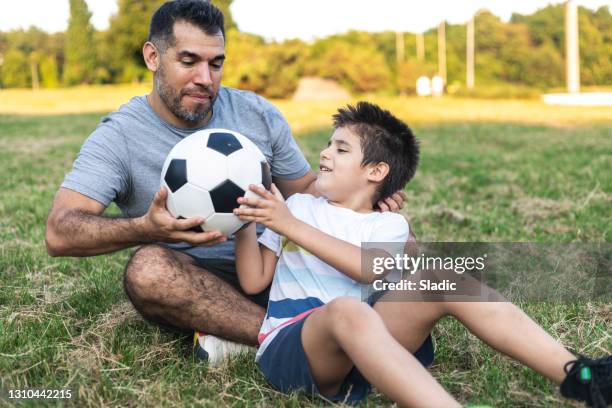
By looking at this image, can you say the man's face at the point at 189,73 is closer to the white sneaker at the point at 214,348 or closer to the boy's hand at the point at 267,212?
the boy's hand at the point at 267,212

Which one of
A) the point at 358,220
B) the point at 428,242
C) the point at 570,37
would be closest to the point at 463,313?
the point at 358,220

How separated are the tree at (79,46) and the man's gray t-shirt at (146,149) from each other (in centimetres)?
5615

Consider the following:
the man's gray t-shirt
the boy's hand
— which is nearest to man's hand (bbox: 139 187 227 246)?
the boy's hand

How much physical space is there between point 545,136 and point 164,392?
12126 mm

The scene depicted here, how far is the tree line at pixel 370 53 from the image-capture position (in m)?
40.2

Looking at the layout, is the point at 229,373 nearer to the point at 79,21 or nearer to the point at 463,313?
the point at 463,313

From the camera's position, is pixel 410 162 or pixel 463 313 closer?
pixel 463 313

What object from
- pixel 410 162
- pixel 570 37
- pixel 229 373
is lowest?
pixel 229 373

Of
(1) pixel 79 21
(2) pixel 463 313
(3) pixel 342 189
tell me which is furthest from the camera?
(1) pixel 79 21

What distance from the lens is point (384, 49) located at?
193ft

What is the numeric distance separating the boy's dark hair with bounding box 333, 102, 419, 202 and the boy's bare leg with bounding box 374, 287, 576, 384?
0.68 meters

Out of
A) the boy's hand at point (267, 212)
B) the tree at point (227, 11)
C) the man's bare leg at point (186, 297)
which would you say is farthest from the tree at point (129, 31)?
the boy's hand at point (267, 212)

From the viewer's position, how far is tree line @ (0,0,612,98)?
4022 centimetres

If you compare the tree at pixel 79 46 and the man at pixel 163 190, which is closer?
the man at pixel 163 190
